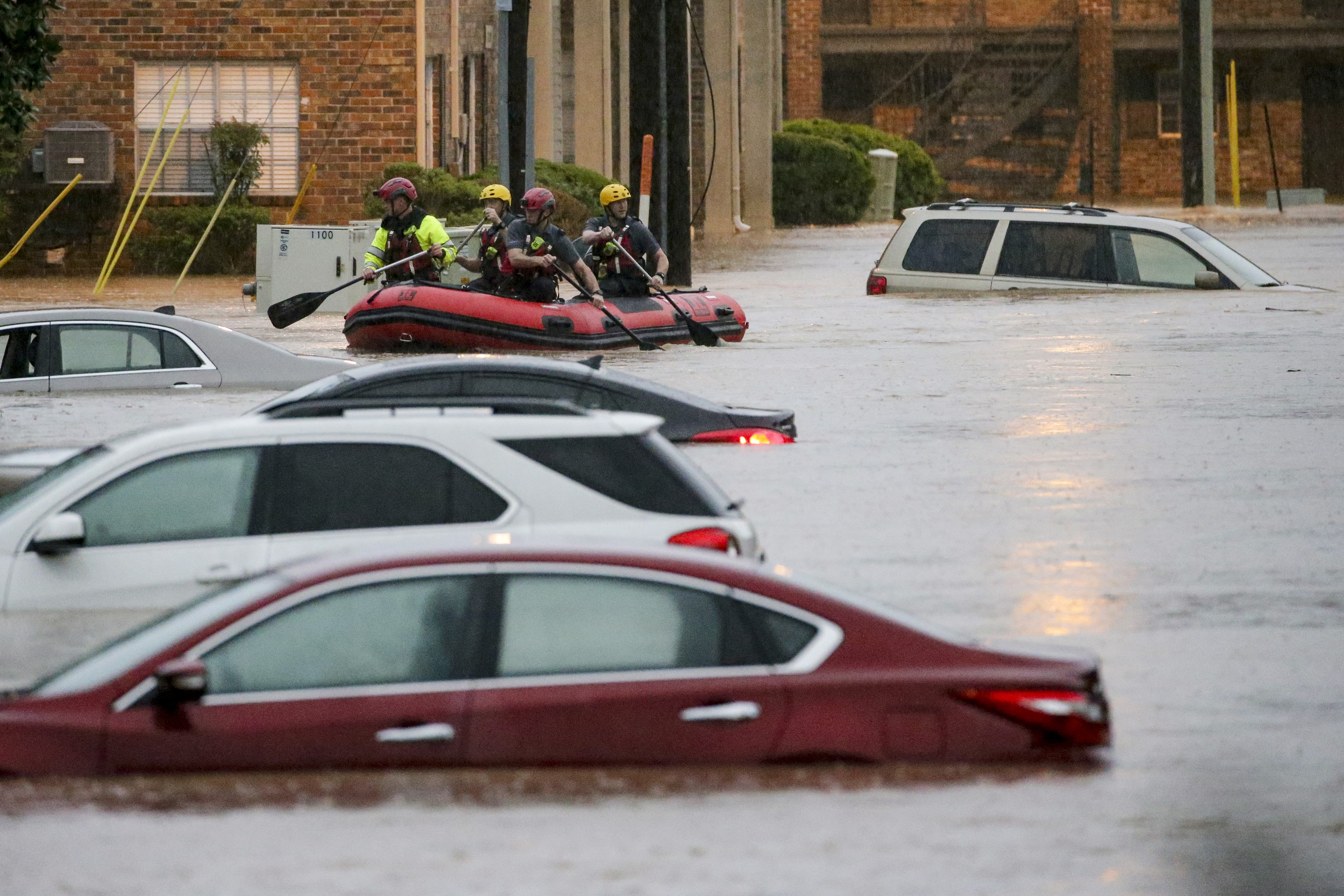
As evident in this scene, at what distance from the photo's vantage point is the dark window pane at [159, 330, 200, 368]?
15.9m

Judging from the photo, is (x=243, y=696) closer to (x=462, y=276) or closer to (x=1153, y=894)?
(x=1153, y=894)

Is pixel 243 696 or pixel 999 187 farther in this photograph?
pixel 999 187

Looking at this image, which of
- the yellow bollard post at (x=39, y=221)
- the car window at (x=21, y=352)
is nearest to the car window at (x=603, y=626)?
the car window at (x=21, y=352)

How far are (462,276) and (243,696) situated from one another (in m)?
22.0

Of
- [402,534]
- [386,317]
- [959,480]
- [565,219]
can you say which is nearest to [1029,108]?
[565,219]

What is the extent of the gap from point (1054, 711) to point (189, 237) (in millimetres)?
29192

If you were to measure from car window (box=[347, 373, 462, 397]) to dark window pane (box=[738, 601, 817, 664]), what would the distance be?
5374 mm

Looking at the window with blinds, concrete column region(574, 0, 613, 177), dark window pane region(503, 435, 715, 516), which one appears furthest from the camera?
concrete column region(574, 0, 613, 177)

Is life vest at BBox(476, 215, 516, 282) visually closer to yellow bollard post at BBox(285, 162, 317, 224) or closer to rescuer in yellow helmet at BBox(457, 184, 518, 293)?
rescuer in yellow helmet at BBox(457, 184, 518, 293)

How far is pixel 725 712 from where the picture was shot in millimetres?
6082

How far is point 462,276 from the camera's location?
27.8 meters

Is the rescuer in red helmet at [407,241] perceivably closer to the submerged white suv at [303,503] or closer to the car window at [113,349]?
the car window at [113,349]

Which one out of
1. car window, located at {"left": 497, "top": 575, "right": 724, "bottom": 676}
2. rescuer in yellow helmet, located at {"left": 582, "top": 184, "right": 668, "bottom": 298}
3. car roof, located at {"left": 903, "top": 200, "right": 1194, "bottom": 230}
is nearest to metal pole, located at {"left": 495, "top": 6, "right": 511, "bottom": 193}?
car roof, located at {"left": 903, "top": 200, "right": 1194, "bottom": 230}

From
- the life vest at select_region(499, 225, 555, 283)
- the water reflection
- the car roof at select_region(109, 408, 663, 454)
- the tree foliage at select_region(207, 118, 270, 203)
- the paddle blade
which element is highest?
the tree foliage at select_region(207, 118, 270, 203)
